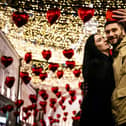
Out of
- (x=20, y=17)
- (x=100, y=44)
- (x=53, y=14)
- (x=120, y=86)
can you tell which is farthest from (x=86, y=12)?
(x=120, y=86)

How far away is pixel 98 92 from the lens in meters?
1.71

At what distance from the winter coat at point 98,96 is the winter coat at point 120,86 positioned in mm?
41

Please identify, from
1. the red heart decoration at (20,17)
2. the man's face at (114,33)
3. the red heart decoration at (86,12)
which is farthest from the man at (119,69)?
the red heart decoration at (20,17)

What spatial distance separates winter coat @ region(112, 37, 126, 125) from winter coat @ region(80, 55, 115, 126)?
4 centimetres

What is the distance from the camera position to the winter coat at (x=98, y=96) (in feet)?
5.51

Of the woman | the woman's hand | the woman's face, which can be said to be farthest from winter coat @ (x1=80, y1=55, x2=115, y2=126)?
the woman's hand

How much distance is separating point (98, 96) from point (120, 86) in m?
0.15

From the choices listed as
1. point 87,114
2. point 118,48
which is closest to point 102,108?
point 87,114

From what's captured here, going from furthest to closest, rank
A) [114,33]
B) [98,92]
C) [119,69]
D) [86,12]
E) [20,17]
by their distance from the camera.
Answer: [20,17], [86,12], [114,33], [119,69], [98,92]

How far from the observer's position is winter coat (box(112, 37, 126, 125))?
171cm

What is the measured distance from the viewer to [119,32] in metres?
2.04

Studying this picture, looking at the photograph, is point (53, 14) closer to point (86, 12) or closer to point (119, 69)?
point (86, 12)

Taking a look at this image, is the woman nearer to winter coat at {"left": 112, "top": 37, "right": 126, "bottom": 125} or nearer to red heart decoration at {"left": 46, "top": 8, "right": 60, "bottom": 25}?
winter coat at {"left": 112, "top": 37, "right": 126, "bottom": 125}

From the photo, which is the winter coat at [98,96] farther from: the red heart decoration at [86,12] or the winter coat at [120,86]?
the red heart decoration at [86,12]
